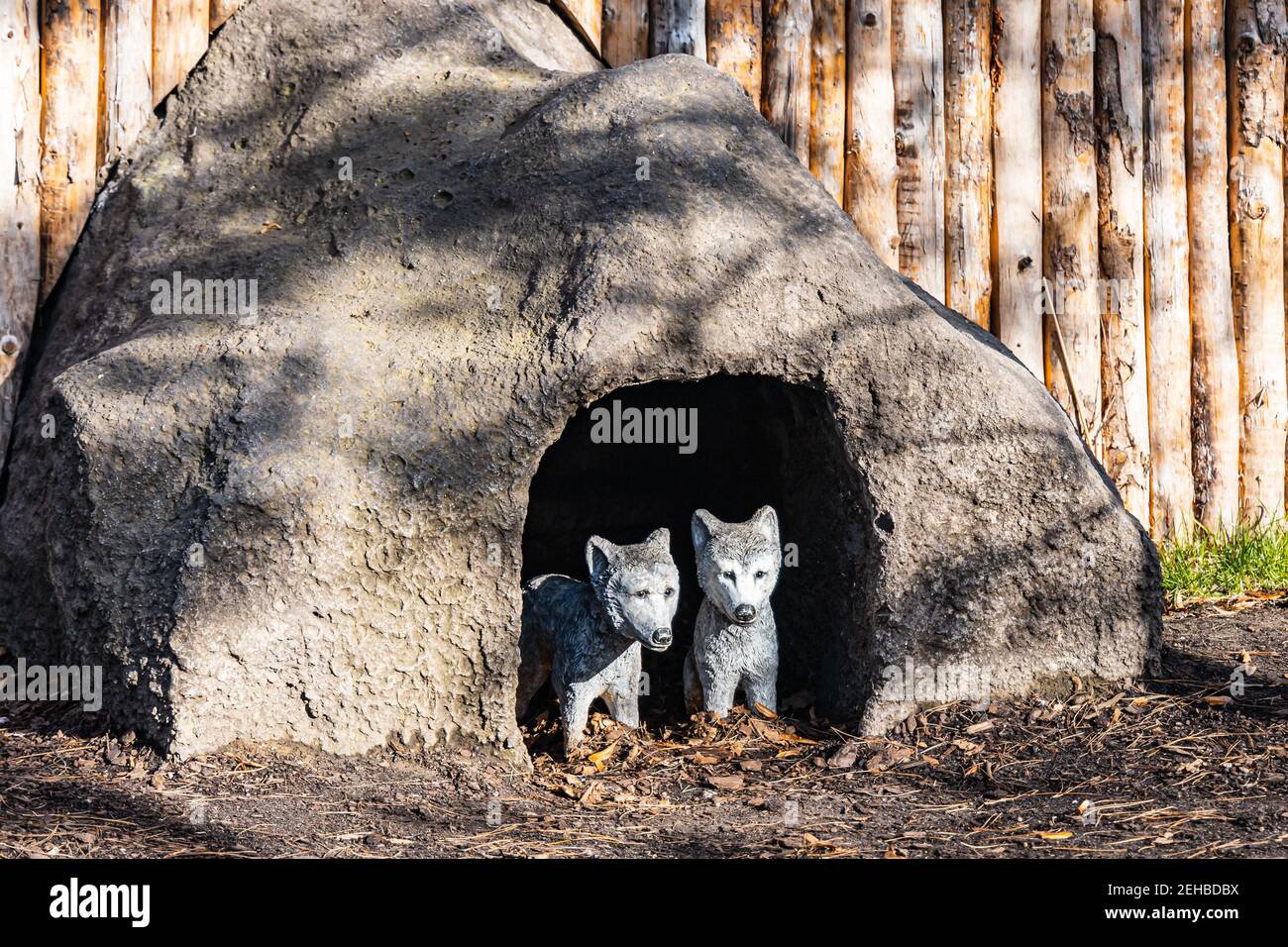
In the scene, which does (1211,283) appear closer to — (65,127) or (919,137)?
(919,137)

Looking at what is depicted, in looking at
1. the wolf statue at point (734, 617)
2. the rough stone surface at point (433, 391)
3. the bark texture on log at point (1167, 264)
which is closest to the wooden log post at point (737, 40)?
the rough stone surface at point (433, 391)

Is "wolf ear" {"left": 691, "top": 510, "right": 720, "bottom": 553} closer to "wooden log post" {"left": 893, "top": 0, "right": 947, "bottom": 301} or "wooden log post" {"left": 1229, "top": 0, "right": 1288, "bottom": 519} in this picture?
A: "wooden log post" {"left": 893, "top": 0, "right": 947, "bottom": 301}

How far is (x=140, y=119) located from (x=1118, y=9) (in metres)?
5.17

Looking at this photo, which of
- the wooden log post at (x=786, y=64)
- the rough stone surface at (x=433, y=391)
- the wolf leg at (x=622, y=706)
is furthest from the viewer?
the wooden log post at (x=786, y=64)

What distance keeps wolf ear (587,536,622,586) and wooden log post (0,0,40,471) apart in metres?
2.64

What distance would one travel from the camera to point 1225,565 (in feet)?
23.2

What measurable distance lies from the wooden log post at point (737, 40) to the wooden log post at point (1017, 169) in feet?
4.47

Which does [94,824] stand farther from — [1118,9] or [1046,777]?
[1118,9]

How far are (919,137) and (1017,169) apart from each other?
591mm

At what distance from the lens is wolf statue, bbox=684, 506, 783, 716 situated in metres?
5.08

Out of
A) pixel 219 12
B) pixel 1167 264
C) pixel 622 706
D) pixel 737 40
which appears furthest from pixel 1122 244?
pixel 219 12

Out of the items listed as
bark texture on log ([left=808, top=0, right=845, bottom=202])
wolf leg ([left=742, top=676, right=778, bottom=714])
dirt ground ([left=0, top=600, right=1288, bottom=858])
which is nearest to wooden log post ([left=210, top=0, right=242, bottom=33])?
bark texture on log ([left=808, top=0, right=845, bottom=202])

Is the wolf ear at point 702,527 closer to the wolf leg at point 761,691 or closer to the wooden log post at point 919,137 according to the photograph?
the wolf leg at point 761,691

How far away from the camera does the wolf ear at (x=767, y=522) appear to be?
5.18 meters
